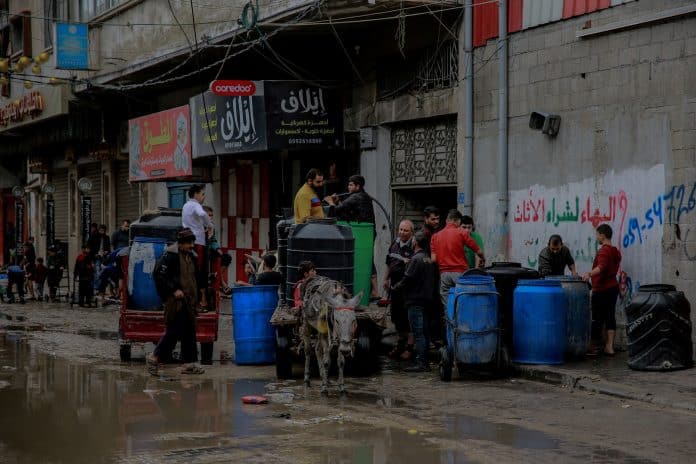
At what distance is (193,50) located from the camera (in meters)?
22.3

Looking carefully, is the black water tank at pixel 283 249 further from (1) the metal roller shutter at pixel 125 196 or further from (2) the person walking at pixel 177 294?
(1) the metal roller shutter at pixel 125 196

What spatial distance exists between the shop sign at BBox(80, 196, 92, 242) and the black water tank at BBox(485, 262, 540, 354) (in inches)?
1029

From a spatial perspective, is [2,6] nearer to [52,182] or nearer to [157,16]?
[52,182]

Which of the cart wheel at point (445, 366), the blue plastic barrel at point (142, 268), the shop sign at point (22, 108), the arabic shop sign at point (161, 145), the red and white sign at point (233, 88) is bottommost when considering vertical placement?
the cart wheel at point (445, 366)

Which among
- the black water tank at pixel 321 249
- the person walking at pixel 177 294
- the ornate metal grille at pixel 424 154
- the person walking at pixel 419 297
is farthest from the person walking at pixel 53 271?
the person walking at pixel 419 297

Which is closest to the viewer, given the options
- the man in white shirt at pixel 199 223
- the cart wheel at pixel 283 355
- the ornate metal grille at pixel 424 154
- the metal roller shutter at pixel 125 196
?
the cart wheel at pixel 283 355

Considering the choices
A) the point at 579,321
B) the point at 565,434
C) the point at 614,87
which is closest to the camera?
the point at 565,434

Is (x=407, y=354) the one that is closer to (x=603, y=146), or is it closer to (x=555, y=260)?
(x=555, y=260)

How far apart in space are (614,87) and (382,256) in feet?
22.1

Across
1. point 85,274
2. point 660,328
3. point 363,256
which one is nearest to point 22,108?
point 85,274

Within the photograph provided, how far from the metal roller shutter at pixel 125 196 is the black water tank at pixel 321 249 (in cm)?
2055

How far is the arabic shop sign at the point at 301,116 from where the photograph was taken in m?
21.1

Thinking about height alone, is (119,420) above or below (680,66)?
below

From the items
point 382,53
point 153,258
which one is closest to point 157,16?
point 382,53
